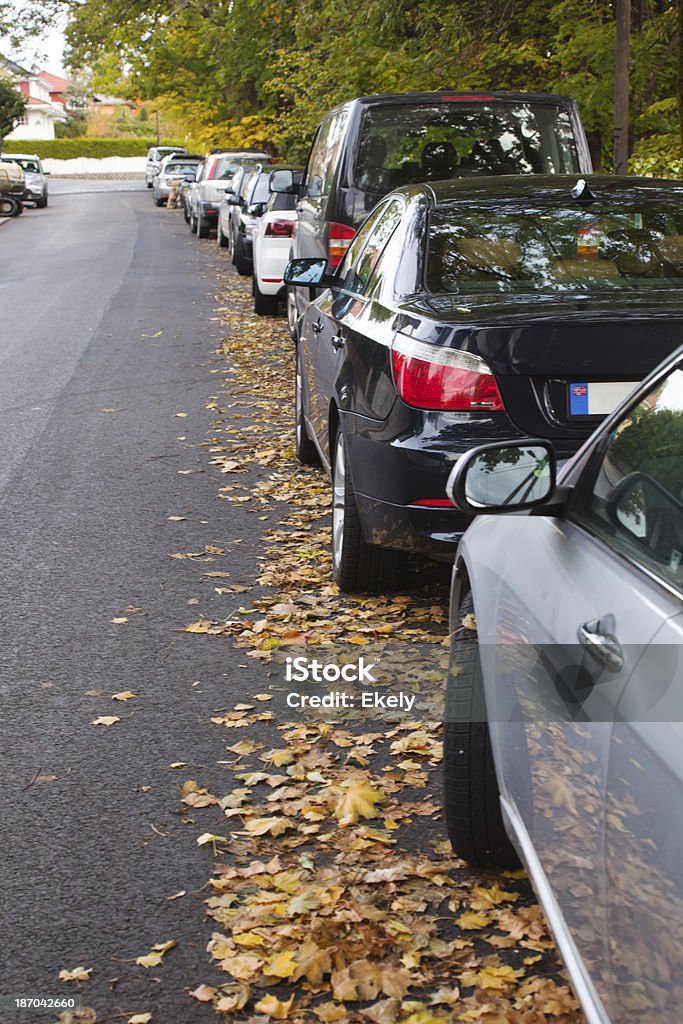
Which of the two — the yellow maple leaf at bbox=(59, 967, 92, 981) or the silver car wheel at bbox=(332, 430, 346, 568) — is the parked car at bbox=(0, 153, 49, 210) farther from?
the yellow maple leaf at bbox=(59, 967, 92, 981)

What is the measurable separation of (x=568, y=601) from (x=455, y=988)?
112cm

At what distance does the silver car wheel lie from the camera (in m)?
6.15

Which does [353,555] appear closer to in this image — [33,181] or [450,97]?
[450,97]

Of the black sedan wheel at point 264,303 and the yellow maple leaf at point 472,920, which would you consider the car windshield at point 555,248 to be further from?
the black sedan wheel at point 264,303

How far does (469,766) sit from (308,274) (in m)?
4.75

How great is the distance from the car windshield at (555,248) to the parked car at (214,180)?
26.4 m

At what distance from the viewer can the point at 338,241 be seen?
10062 millimetres

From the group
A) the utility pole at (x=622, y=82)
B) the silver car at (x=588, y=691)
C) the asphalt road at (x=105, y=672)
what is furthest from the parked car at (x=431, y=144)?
the silver car at (x=588, y=691)

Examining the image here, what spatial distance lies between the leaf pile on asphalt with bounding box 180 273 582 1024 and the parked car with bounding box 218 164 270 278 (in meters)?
15.4

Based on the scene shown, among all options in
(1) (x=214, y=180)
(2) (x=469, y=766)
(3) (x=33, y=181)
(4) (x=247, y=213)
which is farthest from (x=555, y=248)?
(3) (x=33, y=181)

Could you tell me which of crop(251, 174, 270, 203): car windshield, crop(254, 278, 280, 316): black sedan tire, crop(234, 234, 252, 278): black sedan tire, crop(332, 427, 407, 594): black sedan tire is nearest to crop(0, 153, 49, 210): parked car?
crop(234, 234, 252, 278): black sedan tire

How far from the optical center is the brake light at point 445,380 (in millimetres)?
5141

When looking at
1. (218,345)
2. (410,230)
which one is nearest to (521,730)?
(410,230)

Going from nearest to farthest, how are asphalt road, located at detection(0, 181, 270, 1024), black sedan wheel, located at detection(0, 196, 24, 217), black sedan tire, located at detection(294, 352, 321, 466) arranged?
asphalt road, located at detection(0, 181, 270, 1024)
black sedan tire, located at detection(294, 352, 321, 466)
black sedan wheel, located at detection(0, 196, 24, 217)
